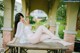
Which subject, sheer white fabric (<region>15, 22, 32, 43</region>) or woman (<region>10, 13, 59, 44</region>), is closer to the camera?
woman (<region>10, 13, 59, 44</region>)

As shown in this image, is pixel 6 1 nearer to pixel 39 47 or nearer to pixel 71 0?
pixel 71 0

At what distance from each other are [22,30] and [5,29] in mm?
6034

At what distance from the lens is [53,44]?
228 inches

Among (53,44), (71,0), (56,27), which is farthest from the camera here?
(56,27)

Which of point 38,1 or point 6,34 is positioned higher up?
point 38,1

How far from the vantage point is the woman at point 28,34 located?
18.9 ft

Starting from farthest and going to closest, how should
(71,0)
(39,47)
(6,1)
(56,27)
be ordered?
(56,27)
(6,1)
(71,0)
(39,47)

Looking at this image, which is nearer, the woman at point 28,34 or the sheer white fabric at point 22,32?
the woman at point 28,34

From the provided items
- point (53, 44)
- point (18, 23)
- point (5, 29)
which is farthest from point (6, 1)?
point (53, 44)

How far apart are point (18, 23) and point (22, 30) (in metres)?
0.25

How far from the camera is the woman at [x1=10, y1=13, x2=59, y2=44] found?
5.75 m

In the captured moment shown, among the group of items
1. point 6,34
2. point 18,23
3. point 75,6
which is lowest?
point 6,34

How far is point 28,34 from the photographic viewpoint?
602 cm

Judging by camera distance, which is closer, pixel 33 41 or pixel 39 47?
pixel 39 47
